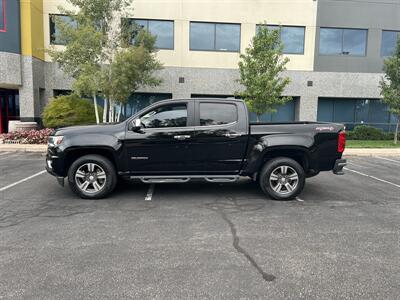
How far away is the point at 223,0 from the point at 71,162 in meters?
15.6

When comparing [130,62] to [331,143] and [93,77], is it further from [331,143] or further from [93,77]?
[331,143]

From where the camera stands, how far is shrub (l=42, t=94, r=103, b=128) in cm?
1523

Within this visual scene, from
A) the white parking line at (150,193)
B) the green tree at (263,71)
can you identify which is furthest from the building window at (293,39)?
the white parking line at (150,193)

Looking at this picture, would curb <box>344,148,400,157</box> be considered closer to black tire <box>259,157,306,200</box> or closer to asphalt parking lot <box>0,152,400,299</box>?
asphalt parking lot <box>0,152,400,299</box>

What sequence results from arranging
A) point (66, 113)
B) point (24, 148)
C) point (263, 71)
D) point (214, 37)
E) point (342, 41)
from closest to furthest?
point (24, 148), point (263, 71), point (66, 113), point (214, 37), point (342, 41)

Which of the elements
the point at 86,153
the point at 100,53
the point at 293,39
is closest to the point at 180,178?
the point at 86,153

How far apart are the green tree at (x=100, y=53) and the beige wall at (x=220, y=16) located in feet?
12.7

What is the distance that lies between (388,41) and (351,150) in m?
10.6

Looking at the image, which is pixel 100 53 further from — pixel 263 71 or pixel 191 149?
pixel 191 149

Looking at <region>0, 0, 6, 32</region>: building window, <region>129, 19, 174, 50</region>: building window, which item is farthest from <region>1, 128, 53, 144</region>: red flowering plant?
<region>129, 19, 174, 50</region>: building window

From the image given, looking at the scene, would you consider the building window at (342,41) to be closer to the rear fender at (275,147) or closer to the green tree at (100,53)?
the green tree at (100,53)

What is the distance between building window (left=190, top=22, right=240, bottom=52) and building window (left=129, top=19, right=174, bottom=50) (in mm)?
1216

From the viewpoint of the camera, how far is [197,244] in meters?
4.24

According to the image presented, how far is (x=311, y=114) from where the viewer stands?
65.0 feet
